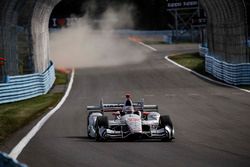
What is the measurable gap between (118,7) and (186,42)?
86.8ft

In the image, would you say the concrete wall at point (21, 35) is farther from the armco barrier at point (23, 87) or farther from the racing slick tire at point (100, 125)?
the racing slick tire at point (100, 125)

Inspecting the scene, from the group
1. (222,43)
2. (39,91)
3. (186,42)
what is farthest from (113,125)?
(186,42)

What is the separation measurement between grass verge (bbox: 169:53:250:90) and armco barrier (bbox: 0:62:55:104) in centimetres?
1114

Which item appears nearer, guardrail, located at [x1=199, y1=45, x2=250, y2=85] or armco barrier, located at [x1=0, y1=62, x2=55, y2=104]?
armco barrier, located at [x1=0, y1=62, x2=55, y2=104]

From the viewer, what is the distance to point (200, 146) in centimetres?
1471

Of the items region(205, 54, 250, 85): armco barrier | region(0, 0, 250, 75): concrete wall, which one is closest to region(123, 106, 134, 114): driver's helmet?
region(0, 0, 250, 75): concrete wall

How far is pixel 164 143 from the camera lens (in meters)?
15.6

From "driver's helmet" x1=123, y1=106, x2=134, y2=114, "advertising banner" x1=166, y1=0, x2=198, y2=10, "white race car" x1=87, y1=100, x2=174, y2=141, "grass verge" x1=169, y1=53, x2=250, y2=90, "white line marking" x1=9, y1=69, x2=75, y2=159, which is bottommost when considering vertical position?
"grass verge" x1=169, y1=53, x2=250, y2=90

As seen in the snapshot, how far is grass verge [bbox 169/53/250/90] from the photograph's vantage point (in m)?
45.2

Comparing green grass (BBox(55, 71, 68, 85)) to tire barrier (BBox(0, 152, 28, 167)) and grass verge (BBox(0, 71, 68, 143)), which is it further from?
tire barrier (BBox(0, 152, 28, 167))

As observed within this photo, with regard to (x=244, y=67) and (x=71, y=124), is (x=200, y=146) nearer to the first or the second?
(x=71, y=124)

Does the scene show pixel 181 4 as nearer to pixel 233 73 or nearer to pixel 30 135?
pixel 233 73

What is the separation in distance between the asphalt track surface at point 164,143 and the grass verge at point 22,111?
821mm

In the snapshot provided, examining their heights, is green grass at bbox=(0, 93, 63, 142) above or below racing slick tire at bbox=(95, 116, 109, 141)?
below
